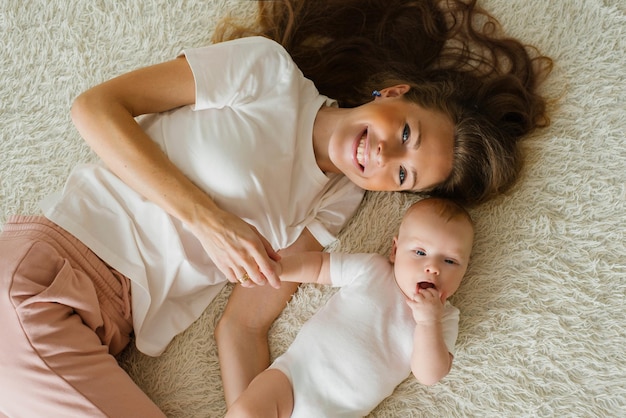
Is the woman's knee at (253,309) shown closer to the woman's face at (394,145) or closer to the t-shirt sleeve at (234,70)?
the woman's face at (394,145)

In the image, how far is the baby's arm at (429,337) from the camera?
1361 millimetres

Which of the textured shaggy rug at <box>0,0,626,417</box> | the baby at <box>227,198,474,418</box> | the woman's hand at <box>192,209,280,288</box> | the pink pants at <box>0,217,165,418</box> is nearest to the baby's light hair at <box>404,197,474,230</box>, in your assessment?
the baby at <box>227,198,474,418</box>

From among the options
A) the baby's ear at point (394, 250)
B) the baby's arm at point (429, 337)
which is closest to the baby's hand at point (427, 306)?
the baby's arm at point (429, 337)

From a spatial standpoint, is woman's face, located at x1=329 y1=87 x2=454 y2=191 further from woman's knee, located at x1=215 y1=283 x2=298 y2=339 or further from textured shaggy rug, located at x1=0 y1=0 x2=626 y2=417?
woman's knee, located at x1=215 y1=283 x2=298 y2=339

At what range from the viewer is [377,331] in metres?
1.44

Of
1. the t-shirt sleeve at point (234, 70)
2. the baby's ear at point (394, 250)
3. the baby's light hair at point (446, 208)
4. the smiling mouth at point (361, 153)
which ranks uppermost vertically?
the t-shirt sleeve at point (234, 70)

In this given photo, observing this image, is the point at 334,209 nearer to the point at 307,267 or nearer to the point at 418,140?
the point at 307,267

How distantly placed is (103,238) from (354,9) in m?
0.96

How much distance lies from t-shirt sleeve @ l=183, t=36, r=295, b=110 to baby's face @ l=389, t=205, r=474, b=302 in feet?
1.70

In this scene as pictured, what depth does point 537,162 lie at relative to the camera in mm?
1573

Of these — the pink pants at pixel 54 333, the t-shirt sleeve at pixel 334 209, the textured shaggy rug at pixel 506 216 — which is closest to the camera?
the pink pants at pixel 54 333

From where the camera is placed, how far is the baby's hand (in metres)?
1.36

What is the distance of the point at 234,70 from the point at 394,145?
1.45 feet

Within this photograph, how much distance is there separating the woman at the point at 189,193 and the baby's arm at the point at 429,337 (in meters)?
0.30
